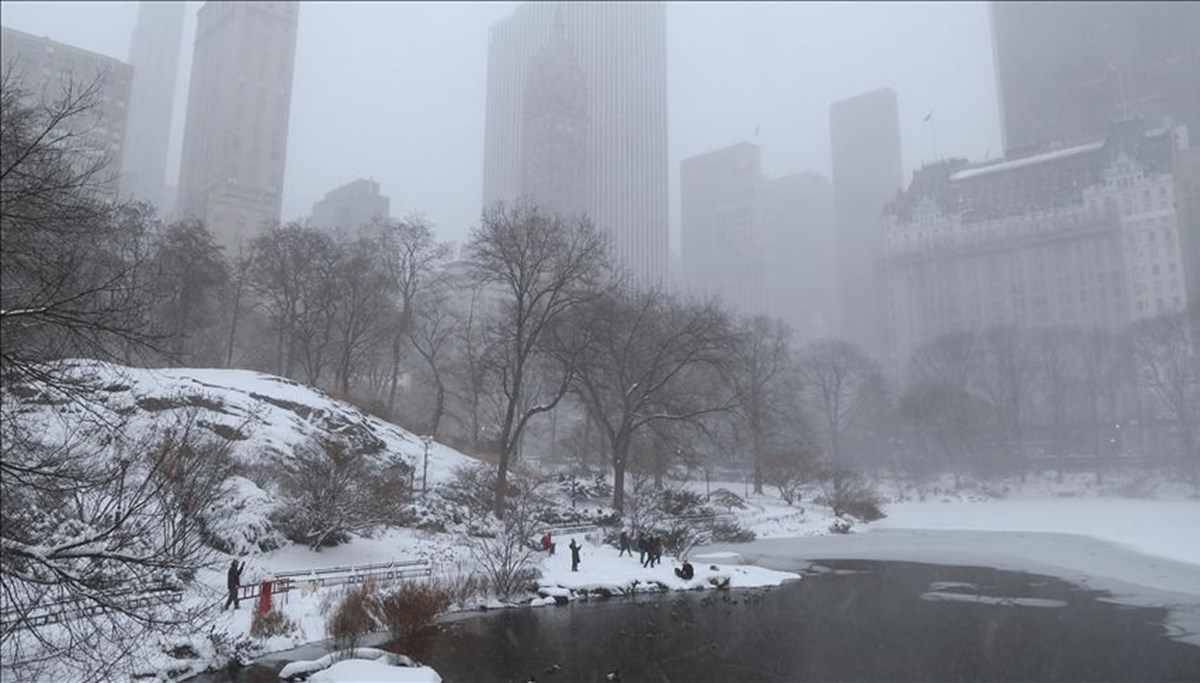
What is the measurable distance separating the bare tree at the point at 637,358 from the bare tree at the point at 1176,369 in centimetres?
2474

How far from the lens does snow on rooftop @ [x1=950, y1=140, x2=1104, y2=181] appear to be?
88000mm

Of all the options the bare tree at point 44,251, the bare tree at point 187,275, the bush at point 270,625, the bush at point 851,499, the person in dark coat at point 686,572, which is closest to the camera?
the bare tree at point 44,251

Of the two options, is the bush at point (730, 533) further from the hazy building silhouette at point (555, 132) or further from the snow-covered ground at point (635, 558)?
the hazy building silhouette at point (555, 132)

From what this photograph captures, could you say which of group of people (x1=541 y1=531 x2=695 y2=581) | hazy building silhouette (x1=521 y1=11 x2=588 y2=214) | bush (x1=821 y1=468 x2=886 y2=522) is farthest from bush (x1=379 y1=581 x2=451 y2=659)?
hazy building silhouette (x1=521 y1=11 x2=588 y2=214)

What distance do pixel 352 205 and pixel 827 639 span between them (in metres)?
129

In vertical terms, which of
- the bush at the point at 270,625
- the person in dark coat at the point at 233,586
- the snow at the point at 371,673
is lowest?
the snow at the point at 371,673

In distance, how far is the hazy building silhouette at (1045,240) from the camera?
6788cm

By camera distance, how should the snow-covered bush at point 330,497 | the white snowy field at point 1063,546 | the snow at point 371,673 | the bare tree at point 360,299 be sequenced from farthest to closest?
the bare tree at point 360,299
the snow-covered bush at point 330,497
the white snowy field at point 1063,546
the snow at point 371,673

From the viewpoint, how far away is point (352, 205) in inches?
5256

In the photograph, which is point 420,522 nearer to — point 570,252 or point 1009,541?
point 570,252

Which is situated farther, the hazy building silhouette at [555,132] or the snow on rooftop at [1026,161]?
the hazy building silhouette at [555,132]

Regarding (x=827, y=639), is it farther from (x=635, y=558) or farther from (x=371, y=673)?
(x=635, y=558)

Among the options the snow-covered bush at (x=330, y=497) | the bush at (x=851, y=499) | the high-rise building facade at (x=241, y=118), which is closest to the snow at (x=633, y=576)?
the snow-covered bush at (x=330, y=497)

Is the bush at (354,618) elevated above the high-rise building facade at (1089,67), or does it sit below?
below
